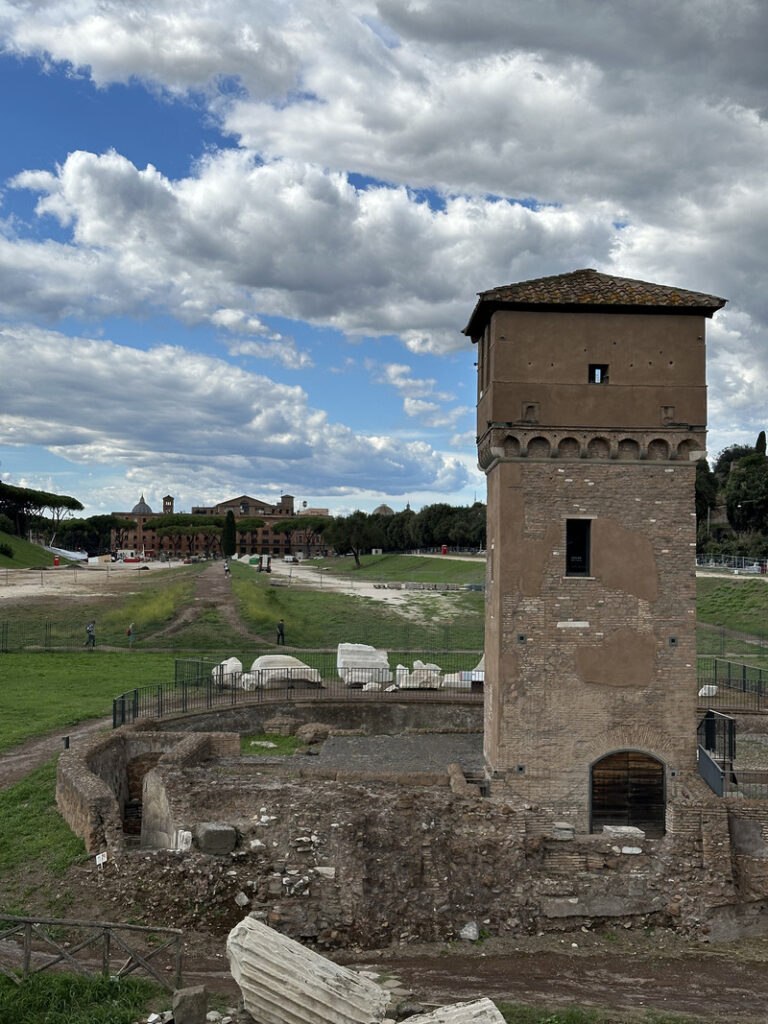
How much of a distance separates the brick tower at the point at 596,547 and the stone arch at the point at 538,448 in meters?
0.03

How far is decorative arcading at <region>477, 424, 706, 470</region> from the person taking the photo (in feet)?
57.3

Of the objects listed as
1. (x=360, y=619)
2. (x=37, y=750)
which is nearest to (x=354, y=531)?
(x=360, y=619)

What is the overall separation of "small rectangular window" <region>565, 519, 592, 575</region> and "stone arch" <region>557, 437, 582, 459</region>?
1343 millimetres

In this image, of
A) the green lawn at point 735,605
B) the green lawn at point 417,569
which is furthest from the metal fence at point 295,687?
the green lawn at point 417,569

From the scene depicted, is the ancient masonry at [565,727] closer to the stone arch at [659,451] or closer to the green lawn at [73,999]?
the stone arch at [659,451]

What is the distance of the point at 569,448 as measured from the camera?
694 inches

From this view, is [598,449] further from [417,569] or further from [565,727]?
[417,569]

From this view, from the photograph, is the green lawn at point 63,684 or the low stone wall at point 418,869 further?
the green lawn at point 63,684

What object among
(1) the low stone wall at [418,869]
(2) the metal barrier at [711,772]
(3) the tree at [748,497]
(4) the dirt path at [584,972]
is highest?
(3) the tree at [748,497]

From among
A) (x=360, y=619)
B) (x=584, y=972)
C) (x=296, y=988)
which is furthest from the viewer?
(x=360, y=619)

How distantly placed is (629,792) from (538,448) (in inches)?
288

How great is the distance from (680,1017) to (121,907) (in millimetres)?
8662

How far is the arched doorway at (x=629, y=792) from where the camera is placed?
17.2m

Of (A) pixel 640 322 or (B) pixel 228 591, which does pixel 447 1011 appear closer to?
(A) pixel 640 322
